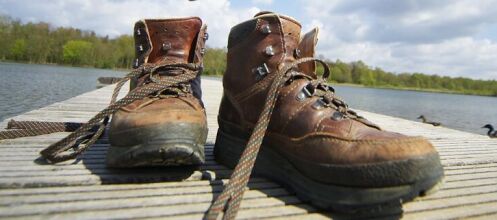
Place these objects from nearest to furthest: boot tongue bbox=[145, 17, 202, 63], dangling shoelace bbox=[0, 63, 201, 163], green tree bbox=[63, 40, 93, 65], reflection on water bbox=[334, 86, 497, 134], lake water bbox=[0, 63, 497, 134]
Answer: dangling shoelace bbox=[0, 63, 201, 163]
boot tongue bbox=[145, 17, 202, 63]
lake water bbox=[0, 63, 497, 134]
reflection on water bbox=[334, 86, 497, 134]
green tree bbox=[63, 40, 93, 65]

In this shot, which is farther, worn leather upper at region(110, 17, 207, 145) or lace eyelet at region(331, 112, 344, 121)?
worn leather upper at region(110, 17, 207, 145)

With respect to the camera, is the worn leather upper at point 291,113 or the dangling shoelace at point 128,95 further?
the dangling shoelace at point 128,95

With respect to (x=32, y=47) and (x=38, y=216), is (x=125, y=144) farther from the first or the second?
(x=32, y=47)

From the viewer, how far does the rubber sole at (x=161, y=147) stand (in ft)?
5.16

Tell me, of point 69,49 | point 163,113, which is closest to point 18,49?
point 69,49

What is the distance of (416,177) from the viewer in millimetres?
1286

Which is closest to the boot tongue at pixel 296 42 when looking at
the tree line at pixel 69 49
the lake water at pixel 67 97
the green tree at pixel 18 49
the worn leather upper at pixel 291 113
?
the worn leather upper at pixel 291 113

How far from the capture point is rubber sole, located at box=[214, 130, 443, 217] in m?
1.30

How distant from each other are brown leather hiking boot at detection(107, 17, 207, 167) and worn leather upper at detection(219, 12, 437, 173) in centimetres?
24

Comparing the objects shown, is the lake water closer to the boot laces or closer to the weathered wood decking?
the weathered wood decking

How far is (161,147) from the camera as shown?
5.15 ft

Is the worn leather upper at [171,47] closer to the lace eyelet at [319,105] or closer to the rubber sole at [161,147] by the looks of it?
the rubber sole at [161,147]


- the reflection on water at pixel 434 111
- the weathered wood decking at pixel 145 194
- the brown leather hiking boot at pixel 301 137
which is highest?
the brown leather hiking boot at pixel 301 137

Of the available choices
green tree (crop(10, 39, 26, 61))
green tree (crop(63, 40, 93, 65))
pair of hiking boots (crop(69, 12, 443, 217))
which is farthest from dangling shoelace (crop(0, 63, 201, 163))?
green tree (crop(63, 40, 93, 65))
